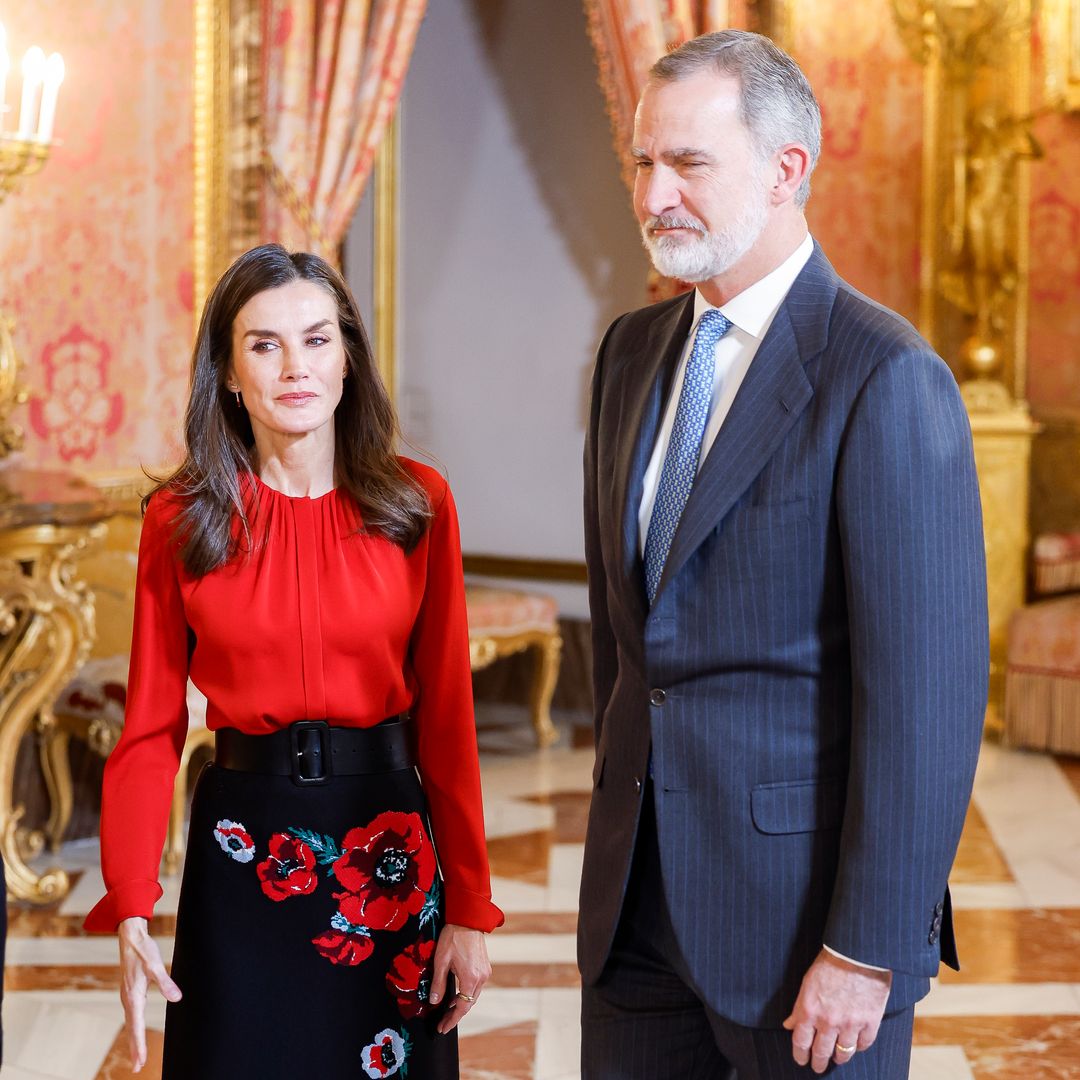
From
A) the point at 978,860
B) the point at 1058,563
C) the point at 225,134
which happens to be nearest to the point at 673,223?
the point at 978,860

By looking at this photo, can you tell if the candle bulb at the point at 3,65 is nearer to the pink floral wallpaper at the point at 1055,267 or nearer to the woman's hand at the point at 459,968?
the woman's hand at the point at 459,968

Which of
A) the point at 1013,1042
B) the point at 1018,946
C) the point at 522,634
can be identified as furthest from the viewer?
the point at 522,634

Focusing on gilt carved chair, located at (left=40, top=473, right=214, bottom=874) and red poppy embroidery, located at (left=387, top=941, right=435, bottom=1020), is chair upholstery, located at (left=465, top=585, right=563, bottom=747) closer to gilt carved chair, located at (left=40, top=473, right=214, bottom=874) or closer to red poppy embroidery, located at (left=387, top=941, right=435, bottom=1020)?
Result: gilt carved chair, located at (left=40, top=473, right=214, bottom=874)

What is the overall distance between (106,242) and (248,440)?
329 cm

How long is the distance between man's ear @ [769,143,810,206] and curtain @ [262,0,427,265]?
370 centimetres

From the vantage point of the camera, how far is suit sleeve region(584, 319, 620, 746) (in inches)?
72.8

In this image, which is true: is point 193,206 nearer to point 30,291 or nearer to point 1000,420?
point 30,291

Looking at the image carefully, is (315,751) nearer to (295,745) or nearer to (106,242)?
(295,745)

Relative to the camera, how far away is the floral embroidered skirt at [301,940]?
1743mm

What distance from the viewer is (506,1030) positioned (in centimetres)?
335

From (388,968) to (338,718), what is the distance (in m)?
0.29

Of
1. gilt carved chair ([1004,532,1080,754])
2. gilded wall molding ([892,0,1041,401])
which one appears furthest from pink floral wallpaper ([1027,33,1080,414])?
gilt carved chair ([1004,532,1080,754])

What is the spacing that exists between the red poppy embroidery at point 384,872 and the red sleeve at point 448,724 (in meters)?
0.04

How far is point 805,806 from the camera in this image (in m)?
1.58
